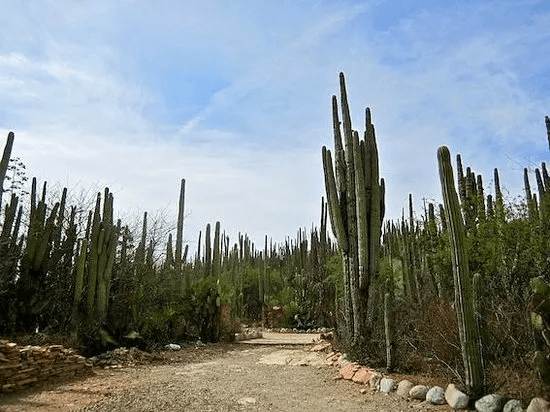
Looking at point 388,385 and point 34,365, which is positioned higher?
point 34,365

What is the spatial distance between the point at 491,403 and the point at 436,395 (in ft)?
2.48

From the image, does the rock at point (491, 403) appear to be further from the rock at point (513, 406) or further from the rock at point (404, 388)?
the rock at point (404, 388)

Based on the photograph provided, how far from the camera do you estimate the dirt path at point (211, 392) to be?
226 inches

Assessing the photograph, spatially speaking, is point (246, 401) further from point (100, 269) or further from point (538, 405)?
point (100, 269)

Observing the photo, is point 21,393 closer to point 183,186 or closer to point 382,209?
point 382,209

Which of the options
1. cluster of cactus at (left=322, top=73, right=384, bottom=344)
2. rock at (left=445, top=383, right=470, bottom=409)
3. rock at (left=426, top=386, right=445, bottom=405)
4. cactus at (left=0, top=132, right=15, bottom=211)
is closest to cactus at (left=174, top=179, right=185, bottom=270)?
cactus at (left=0, top=132, right=15, bottom=211)

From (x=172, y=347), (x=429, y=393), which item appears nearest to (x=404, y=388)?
(x=429, y=393)

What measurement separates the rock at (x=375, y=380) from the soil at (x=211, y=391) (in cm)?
14

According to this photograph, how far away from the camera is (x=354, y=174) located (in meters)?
9.14

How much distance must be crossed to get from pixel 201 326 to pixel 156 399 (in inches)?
279

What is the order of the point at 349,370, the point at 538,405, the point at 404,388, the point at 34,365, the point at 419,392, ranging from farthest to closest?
1. the point at 349,370
2. the point at 34,365
3. the point at 404,388
4. the point at 419,392
5. the point at 538,405

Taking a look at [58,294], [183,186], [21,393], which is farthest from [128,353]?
[183,186]

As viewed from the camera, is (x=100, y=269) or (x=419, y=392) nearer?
(x=419, y=392)

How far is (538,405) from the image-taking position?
14.7 ft
